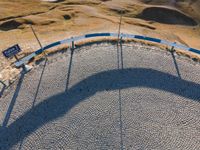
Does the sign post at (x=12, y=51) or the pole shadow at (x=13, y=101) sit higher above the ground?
the sign post at (x=12, y=51)

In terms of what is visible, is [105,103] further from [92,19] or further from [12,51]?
[92,19]

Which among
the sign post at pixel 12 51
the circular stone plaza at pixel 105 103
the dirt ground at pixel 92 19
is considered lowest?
the circular stone plaza at pixel 105 103

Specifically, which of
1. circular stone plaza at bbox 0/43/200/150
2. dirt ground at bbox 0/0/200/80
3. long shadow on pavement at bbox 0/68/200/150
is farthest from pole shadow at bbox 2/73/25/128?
dirt ground at bbox 0/0/200/80

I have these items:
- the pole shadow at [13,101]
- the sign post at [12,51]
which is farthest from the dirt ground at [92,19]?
the pole shadow at [13,101]

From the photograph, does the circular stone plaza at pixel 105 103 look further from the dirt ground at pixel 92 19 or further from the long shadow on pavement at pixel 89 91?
the dirt ground at pixel 92 19

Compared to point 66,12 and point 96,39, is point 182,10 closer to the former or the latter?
point 66,12

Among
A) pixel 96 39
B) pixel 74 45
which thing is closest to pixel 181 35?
pixel 96 39

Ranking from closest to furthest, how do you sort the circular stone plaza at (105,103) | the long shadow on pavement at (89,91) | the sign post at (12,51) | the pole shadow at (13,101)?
the circular stone plaza at (105,103)
the long shadow on pavement at (89,91)
the pole shadow at (13,101)
the sign post at (12,51)

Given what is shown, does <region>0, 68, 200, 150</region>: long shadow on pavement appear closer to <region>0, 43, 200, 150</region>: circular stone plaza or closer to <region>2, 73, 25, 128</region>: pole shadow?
<region>0, 43, 200, 150</region>: circular stone plaza

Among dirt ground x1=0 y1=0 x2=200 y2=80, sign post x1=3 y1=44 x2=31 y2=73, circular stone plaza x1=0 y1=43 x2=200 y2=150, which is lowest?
circular stone plaza x1=0 y1=43 x2=200 y2=150
